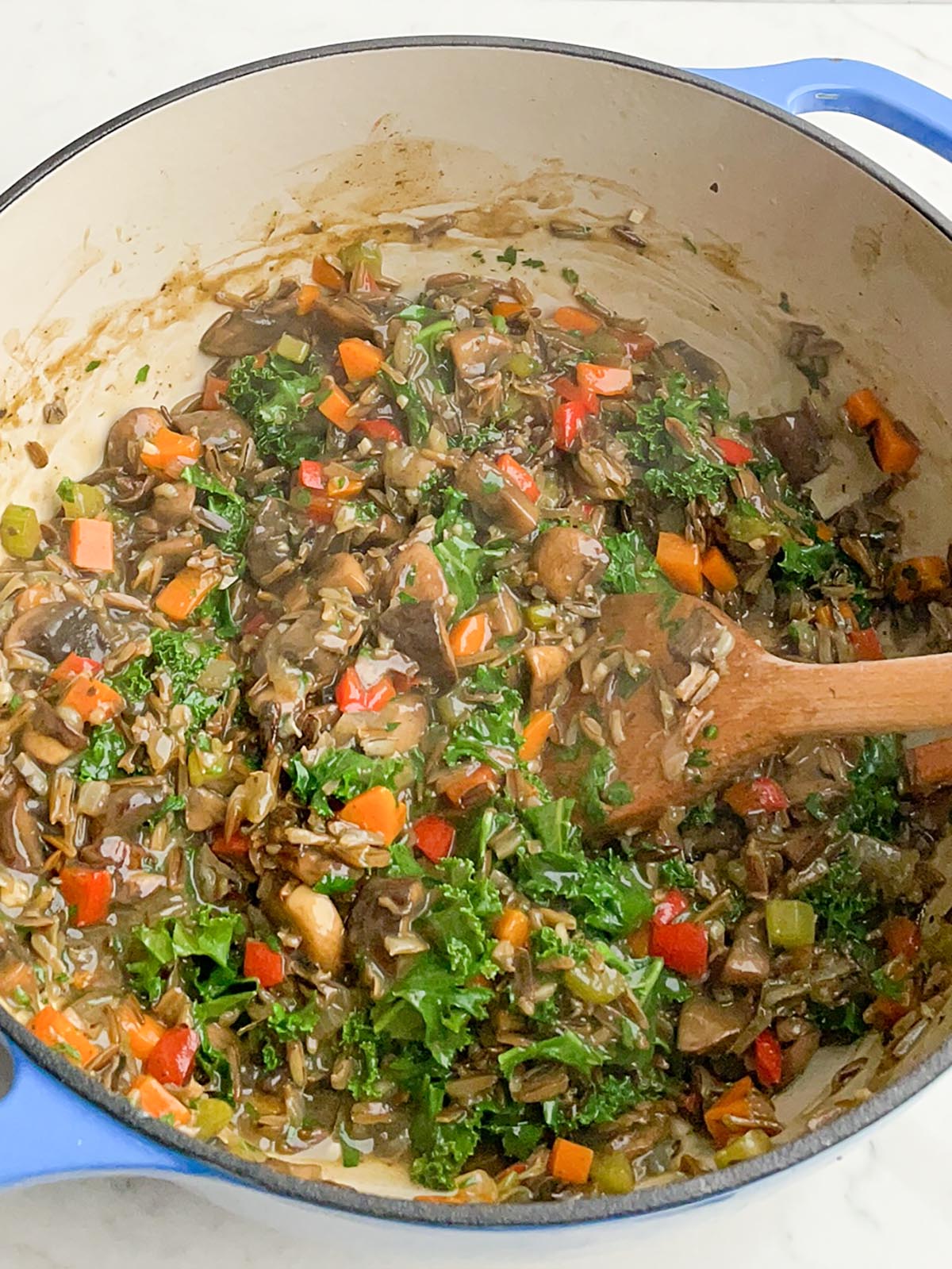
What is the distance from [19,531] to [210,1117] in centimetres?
158

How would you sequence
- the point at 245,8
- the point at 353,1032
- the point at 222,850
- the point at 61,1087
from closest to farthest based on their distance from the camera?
the point at 61,1087, the point at 353,1032, the point at 222,850, the point at 245,8

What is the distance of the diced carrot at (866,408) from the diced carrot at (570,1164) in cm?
208

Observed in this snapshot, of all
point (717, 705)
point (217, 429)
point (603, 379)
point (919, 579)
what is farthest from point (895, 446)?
point (217, 429)

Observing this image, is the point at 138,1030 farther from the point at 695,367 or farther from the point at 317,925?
the point at 695,367

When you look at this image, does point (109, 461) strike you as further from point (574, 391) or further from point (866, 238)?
point (866, 238)

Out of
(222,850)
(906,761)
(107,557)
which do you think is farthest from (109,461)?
(906,761)

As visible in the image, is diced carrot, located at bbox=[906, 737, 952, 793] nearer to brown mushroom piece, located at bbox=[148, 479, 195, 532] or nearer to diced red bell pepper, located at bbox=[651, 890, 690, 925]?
diced red bell pepper, located at bbox=[651, 890, 690, 925]

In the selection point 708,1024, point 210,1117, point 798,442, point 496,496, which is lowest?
point 210,1117

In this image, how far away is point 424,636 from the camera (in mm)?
3023

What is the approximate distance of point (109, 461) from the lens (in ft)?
11.1

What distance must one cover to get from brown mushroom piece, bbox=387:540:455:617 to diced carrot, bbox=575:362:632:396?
2.52ft

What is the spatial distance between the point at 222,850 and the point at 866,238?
2240 millimetres

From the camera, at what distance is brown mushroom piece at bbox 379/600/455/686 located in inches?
119

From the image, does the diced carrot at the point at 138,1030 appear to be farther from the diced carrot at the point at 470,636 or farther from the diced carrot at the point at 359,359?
the diced carrot at the point at 359,359
